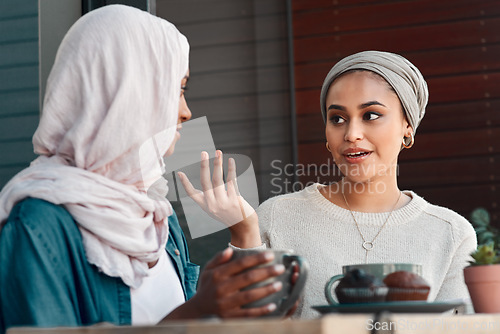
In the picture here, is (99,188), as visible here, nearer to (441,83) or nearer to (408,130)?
(408,130)

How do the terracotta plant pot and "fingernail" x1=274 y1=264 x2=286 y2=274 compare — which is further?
the terracotta plant pot

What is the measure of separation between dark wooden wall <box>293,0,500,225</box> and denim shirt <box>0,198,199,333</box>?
3248 millimetres

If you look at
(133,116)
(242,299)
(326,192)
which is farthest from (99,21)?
(326,192)

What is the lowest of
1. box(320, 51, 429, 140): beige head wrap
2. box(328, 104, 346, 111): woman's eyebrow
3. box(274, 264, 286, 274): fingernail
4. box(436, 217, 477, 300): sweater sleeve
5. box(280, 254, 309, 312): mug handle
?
box(436, 217, 477, 300): sweater sleeve

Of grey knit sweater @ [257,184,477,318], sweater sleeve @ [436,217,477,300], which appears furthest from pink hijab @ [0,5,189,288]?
sweater sleeve @ [436,217,477,300]

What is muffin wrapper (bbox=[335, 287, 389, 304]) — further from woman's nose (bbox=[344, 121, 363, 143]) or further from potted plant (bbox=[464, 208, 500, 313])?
woman's nose (bbox=[344, 121, 363, 143])

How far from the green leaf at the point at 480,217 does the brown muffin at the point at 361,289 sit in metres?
3.24

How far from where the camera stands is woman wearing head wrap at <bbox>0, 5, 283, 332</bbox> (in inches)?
39.9

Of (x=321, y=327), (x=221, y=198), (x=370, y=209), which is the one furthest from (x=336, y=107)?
(x=321, y=327)

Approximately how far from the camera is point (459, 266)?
5.95ft

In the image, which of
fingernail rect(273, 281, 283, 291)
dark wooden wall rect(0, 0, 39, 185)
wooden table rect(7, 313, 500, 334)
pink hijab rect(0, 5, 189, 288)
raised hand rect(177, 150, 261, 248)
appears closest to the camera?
wooden table rect(7, 313, 500, 334)

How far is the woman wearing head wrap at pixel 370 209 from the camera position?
184 cm

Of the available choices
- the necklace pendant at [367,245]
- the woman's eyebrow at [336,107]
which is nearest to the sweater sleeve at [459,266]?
the necklace pendant at [367,245]

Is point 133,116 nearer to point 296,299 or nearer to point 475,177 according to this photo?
point 296,299
